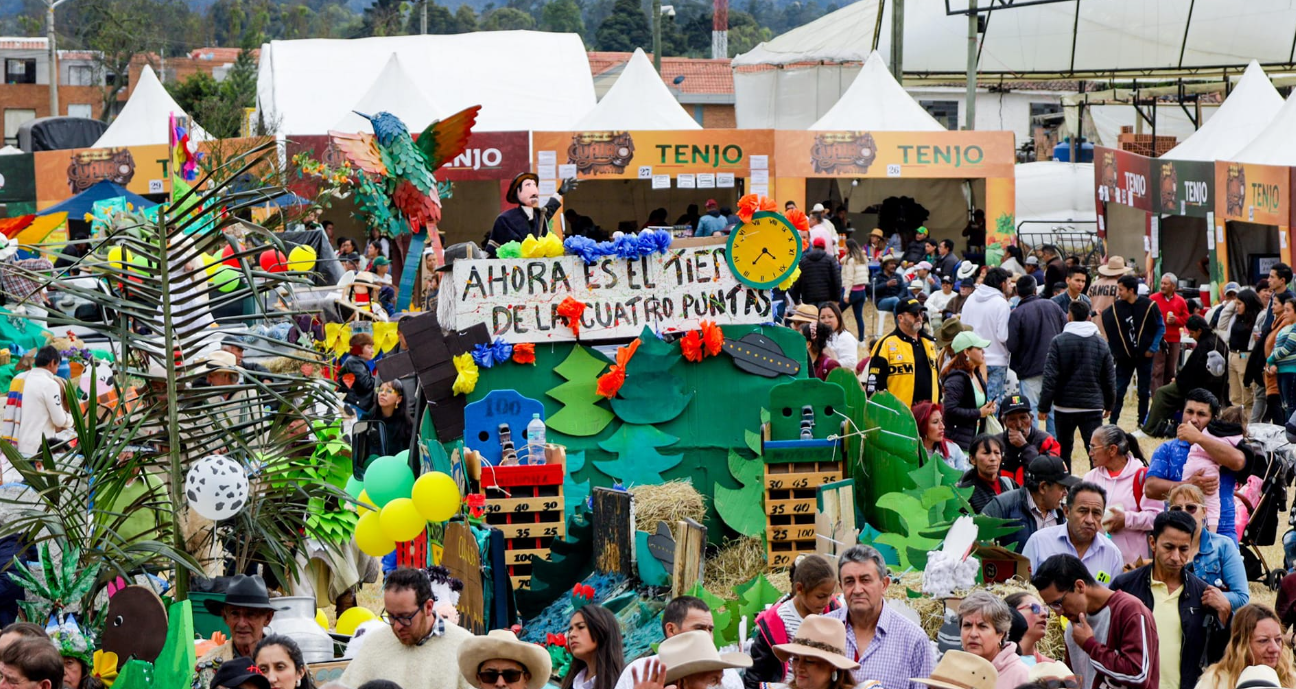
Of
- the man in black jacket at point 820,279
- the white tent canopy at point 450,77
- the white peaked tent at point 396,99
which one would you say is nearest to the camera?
the man in black jacket at point 820,279

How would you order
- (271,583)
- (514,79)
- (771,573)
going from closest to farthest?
1. (271,583)
2. (771,573)
3. (514,79)

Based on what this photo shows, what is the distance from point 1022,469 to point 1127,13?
34955 millimetres

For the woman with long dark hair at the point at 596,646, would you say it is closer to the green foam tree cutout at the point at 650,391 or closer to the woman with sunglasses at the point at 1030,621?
the woman with sunglasses at the point at 1030,621

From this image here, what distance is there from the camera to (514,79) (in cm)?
3042

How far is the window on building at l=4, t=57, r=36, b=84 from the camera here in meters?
74.2

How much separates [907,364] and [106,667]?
586 cm

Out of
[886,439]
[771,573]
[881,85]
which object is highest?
[881,85]

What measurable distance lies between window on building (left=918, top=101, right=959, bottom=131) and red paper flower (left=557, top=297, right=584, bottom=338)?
53.5 metres

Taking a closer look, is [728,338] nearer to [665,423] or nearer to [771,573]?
[665,423]

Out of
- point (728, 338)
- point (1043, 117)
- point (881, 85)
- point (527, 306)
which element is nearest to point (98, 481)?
point (527, 306)

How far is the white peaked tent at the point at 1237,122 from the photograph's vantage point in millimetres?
22031

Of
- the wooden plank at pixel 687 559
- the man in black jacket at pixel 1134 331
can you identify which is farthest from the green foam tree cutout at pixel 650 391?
the man in black jacket at pixel 1134 331

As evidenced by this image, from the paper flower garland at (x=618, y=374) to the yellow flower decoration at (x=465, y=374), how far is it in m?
0.67

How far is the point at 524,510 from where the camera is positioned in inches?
318
